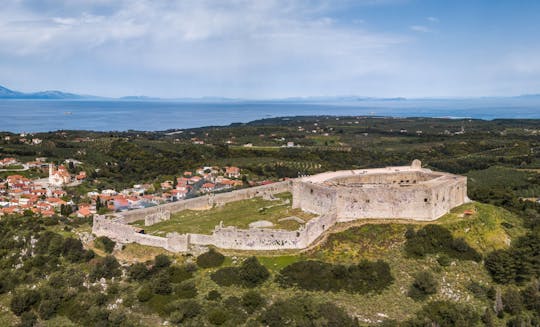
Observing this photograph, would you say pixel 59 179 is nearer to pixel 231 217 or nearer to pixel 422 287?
pixel 231 217

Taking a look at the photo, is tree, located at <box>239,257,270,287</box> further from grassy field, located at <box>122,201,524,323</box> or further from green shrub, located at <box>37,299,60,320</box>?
green shrub, located at <box>37,299,60,320</box>

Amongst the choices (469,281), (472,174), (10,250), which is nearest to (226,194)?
(10,250)

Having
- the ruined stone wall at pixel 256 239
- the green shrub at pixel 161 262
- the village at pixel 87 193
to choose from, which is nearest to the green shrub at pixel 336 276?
the ruined stone wall at pixel 256 239

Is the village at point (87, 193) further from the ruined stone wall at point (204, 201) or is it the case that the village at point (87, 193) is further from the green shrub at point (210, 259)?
the green shrub at point (210, 259)

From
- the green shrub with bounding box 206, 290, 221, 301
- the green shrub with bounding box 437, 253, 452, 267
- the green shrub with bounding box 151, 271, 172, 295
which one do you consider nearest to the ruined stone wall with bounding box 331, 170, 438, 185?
the green shrub with bounding box 437, 253, 452, 267

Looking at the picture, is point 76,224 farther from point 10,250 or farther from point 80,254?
point 80,254
